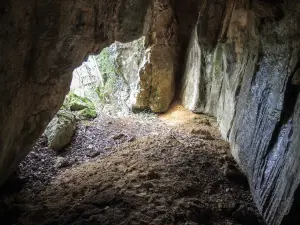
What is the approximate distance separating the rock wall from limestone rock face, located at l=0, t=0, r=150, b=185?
2344 mm

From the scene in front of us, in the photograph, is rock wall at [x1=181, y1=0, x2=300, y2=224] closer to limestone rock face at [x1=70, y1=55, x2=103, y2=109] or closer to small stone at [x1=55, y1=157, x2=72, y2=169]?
small stone at [x1=55, y1=157, x2=72, y2=169]

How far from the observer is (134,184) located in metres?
5.68

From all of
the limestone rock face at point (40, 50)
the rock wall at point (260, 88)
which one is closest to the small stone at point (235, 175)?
the rock wall at point (260, 88)

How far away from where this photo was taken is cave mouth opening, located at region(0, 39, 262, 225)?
16.5 feet

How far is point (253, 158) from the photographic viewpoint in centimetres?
566

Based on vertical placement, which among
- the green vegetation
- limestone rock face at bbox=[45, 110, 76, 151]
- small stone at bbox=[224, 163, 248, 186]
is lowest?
limestone rock face at bbox=[45, 110, 76, 151]

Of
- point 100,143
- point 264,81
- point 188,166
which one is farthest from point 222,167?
point 100,143

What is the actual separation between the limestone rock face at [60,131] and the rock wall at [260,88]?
396 centimetres

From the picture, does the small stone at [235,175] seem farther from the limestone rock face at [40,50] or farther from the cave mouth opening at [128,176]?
the limestone rock face at [40,50]

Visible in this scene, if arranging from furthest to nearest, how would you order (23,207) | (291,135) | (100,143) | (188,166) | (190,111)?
(190,111) < (100,143) < (188,166) < (23,207) < (291,135)

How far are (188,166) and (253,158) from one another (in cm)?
129

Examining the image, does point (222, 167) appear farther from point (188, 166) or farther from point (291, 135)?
point (291, 135)

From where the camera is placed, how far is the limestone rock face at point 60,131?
7797 mm

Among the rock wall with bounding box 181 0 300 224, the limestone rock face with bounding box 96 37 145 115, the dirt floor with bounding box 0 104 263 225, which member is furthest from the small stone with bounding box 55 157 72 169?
the limestone rock face with bounding box 96 37 145 115
